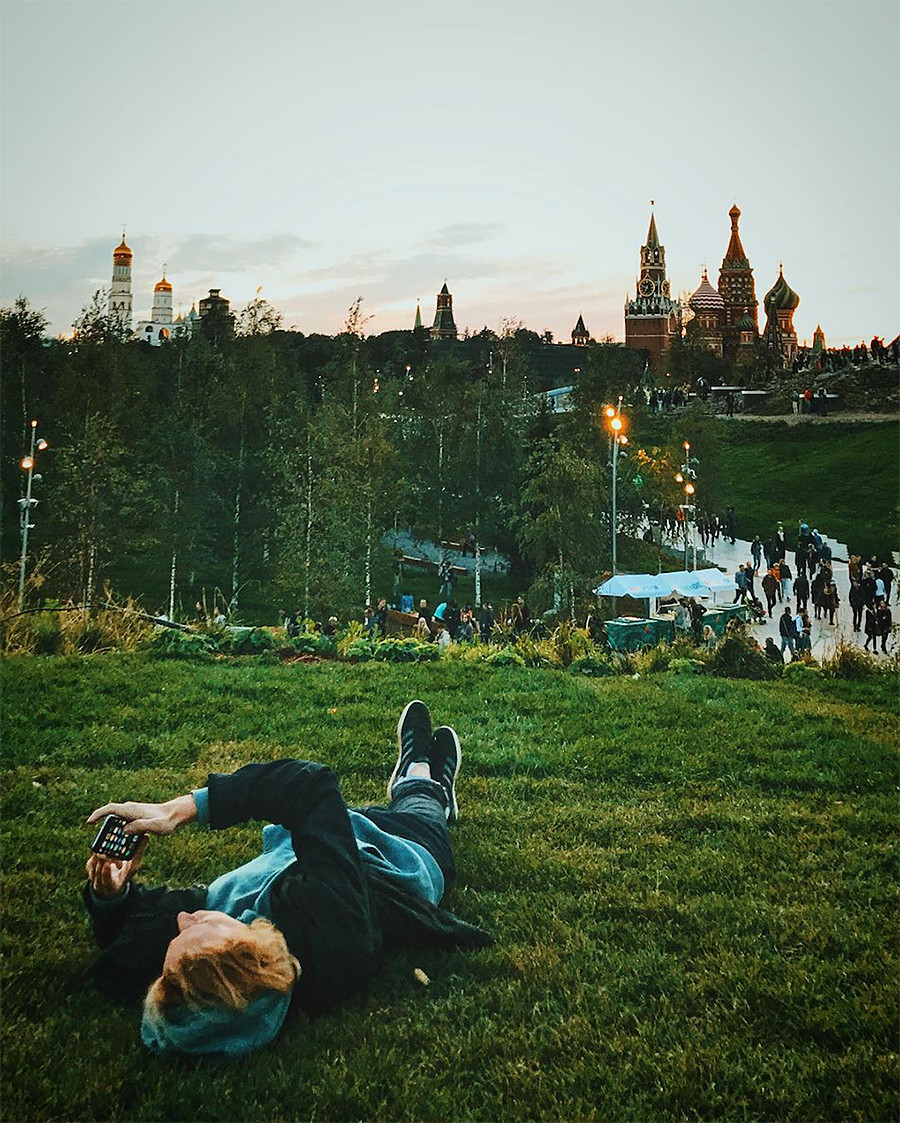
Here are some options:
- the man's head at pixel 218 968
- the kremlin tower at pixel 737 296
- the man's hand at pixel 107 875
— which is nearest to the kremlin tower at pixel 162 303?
the man's hand at pixel 107 875

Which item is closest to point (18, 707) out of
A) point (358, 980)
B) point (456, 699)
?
point (456, 699)

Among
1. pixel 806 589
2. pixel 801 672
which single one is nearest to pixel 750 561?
pixel 806 589

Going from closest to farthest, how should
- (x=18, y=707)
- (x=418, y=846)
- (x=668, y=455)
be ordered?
(x=418, y=846)
(x=18, y=707)
(x=668, y=455)

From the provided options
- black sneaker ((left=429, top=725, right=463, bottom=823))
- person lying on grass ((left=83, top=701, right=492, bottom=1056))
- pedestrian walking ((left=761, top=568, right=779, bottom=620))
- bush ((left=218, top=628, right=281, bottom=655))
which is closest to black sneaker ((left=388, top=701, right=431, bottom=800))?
black sneaker ((left=429, top=725, right=463, bottom=823))

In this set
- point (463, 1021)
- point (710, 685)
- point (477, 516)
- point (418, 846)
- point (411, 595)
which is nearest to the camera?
point (463, 1021)

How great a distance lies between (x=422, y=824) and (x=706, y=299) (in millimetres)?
61137

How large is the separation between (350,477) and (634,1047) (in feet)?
22.9

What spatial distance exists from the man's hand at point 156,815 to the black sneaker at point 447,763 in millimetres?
1248

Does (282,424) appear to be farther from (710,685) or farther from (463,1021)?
(463,1021)

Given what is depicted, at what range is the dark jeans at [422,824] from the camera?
280 centimetres

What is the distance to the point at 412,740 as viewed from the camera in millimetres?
3676

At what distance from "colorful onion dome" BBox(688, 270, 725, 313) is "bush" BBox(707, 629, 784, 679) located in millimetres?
55001

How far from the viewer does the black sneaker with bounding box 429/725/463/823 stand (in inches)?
134

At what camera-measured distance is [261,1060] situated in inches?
83.0
